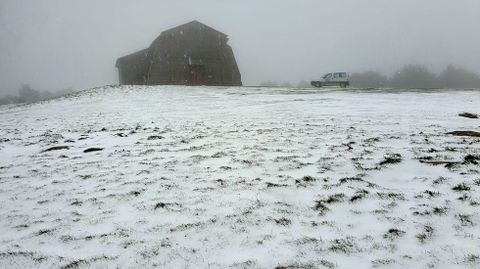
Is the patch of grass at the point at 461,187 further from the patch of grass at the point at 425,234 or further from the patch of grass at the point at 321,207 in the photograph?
the patch of grass at the point at 321,207

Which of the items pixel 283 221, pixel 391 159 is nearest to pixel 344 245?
pixel 283 221

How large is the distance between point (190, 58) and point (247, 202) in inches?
1280

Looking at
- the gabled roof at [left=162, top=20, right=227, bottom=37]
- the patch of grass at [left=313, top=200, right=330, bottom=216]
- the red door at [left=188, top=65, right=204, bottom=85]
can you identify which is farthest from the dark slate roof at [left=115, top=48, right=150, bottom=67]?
the patch of grass at [left=313, top=200, right=330, bottom=216]

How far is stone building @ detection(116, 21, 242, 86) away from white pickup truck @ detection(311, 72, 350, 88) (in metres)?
8.48

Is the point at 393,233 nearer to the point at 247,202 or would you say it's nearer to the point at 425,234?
the point at 425,234

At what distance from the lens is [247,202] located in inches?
151

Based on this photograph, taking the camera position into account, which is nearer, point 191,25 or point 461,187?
point 461,187

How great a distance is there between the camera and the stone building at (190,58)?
3422 centimetres

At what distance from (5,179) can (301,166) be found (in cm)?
435

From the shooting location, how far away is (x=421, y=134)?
22.9ft

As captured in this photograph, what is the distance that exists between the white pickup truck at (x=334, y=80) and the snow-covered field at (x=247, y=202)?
2953 cm

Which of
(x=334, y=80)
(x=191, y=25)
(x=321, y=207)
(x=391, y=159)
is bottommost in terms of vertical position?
(x=321, y=207)

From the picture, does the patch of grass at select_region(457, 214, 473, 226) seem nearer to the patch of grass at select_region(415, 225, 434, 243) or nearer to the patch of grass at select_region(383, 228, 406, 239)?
the patch of grass at select_region(415, 225, 434, 243)

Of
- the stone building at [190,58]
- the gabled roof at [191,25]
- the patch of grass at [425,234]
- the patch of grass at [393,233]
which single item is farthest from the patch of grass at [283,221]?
the gabled roof at [191,25]
